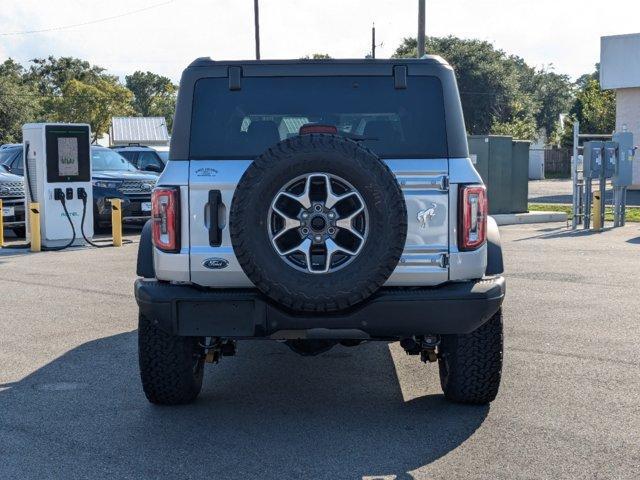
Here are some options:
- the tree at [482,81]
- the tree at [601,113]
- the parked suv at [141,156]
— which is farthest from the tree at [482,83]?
the parked suv at [141,156]

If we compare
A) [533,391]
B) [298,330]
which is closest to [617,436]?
[533,391]

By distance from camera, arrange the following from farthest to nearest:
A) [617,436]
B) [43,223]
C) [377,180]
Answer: [43,223] < [617,436] < [377,180]

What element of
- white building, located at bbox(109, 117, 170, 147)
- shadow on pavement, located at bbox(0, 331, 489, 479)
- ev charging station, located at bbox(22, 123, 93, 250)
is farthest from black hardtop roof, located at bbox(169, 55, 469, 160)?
white building, located at bbox(109, 117, 170, 147)

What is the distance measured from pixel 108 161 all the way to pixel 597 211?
9.61 metres

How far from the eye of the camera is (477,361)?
5875 millimetres

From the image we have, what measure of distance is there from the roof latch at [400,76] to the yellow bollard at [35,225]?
1126cm

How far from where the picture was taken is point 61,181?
1644cm

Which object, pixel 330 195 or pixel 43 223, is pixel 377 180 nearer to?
pixel 330 195

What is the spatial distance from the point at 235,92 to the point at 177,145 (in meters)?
0.48

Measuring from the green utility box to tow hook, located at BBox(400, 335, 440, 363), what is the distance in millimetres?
16228

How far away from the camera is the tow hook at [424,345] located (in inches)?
227

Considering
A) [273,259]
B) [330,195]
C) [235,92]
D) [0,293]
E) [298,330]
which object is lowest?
[0,293]

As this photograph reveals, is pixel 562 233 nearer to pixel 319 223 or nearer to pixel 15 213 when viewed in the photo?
pixel 15 213

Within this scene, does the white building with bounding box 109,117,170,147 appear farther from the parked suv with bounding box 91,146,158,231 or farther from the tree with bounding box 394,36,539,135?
the parked suv with bounding box 91,146,158,231
